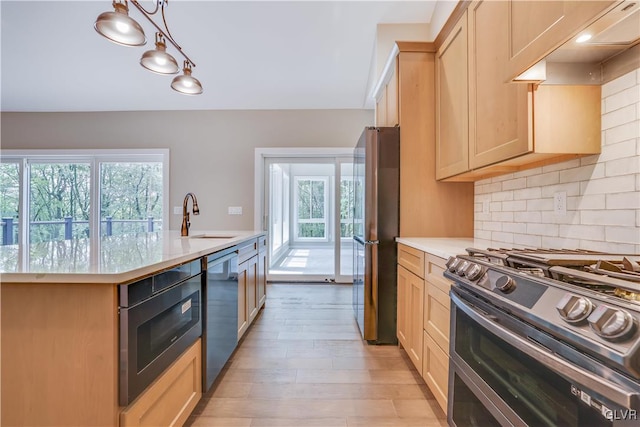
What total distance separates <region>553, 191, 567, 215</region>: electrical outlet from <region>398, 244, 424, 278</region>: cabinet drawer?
0.70 meters

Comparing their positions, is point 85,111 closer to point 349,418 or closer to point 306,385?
point 306,385

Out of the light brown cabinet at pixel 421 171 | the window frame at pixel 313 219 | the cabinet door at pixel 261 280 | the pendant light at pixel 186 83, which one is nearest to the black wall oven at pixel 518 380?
the light brown cabinet at pixel 421 171

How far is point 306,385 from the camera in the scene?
1793 millimetres

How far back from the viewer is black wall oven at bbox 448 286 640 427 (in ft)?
1.90

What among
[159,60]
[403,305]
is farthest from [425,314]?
[159,60]

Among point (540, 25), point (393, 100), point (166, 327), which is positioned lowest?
point (166, 327)

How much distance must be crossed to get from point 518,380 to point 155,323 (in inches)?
49.5

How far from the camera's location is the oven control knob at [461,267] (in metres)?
1.13

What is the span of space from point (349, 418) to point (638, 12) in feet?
6.45

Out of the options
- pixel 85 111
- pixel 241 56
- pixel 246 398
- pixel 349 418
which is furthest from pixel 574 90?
pixel 85 111

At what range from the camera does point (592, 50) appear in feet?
3.47

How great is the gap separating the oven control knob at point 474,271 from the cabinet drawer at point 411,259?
2.24 ft

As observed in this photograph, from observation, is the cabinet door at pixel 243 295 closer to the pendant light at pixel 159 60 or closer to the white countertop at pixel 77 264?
the white countertop at pixel 77 264

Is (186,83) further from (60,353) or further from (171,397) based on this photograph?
(171,397)
